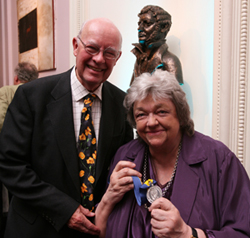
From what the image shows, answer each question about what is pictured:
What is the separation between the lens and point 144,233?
4.46 feet

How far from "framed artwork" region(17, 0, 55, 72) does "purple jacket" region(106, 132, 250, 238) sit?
3.55 meters

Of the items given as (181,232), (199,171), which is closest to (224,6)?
(199,171)

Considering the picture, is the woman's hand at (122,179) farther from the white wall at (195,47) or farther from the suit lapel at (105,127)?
the white wall at (195,47)

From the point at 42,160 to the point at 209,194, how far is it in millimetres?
886

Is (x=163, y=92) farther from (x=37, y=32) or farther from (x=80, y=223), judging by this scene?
(x=37, y=32)

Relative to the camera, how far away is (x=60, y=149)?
1.50 meters

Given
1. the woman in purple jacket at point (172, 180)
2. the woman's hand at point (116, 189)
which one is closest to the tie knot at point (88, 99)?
the woman in purple jacket at point (172, 180)

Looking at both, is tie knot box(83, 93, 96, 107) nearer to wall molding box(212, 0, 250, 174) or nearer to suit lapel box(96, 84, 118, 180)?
suit lapel box(96, 84, 118, 180)

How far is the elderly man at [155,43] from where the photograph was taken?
2.60 meters

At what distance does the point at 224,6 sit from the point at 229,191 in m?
1.57

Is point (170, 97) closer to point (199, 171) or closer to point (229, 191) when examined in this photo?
point (199, 171)

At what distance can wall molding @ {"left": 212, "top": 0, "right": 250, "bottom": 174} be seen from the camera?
2057 mm

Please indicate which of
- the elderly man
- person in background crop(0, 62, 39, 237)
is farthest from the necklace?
person in background crop(0, 62, 39, 237)

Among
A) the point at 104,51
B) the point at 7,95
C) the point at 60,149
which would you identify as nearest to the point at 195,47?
the point at 104,51
